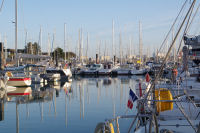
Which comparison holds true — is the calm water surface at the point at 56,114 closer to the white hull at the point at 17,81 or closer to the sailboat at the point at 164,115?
the sailboat at the point at 164,115

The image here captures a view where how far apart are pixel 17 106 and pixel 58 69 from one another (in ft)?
110

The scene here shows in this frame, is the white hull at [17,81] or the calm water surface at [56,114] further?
the white hull at [17,81]

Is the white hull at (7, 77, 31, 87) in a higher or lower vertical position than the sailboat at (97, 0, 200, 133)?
lower

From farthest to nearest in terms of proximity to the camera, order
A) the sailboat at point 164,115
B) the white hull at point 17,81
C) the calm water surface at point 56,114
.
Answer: the white hull at point 17,81 < the calm water surface at point 56,114 < the sailboat at point 164,115

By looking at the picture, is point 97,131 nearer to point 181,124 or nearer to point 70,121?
point 181,124

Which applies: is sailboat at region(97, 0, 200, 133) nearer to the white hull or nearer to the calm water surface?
the calm water surface

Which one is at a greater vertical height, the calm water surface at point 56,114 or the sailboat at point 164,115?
the sailboat at point 164,115

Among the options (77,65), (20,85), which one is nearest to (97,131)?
(20,85)

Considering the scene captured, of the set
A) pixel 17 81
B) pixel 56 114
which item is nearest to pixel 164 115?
pixel 56 114

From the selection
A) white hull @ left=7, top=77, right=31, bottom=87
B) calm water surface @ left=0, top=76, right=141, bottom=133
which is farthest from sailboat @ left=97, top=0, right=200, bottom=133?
white hull @ left=7, top=77, right=31, bottom=87

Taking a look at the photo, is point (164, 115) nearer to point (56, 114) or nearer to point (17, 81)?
point (56, 114)

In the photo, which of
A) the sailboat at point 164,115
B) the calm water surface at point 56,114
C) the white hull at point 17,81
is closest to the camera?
the sailboat at point 164,115

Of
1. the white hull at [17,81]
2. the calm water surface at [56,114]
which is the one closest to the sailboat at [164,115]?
the calm water surface at [56,114]

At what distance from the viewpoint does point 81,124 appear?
17.0 meters
